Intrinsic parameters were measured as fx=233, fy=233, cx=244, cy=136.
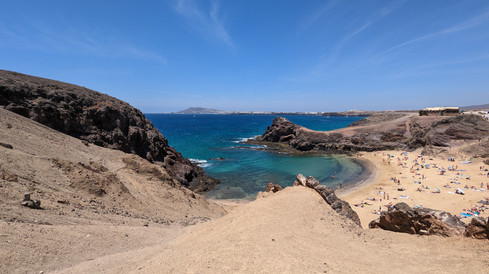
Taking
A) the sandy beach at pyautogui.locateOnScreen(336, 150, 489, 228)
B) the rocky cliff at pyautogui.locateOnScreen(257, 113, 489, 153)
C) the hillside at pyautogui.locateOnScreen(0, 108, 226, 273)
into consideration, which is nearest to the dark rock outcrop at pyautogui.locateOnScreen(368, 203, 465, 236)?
the hillside at pyautogui.locateOnScreen(0, 108, 226, 273)

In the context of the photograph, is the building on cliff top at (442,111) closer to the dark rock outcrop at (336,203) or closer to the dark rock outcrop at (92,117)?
the dark rock outcrop at (92,117)

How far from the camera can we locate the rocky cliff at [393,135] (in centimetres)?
4456

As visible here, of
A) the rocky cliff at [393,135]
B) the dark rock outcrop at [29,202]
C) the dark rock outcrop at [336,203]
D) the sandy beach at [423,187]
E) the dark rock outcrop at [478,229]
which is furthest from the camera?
the rocky cliff at [393,135]

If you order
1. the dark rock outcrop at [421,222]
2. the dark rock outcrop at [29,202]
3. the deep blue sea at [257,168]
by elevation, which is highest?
the dark rock outcrop at [29,202]

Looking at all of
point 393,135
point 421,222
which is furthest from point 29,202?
point 393,135

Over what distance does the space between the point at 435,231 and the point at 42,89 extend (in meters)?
33.7

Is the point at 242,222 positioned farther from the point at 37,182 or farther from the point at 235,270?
the point at 37,182

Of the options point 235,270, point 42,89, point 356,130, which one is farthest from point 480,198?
point 42,89

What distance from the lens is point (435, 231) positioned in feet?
27.8

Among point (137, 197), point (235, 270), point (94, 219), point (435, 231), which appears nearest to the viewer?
point (235, 270)

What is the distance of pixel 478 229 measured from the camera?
24.1ft

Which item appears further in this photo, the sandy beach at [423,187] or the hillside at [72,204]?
the sandy beach at [423,187]

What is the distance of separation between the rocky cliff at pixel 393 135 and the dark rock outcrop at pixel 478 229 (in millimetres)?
47163

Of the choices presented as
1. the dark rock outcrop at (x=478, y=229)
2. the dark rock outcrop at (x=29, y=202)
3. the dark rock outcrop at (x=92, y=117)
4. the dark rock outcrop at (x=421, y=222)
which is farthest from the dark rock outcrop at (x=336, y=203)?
the dark rock outcrop at (x=92, y=117)
